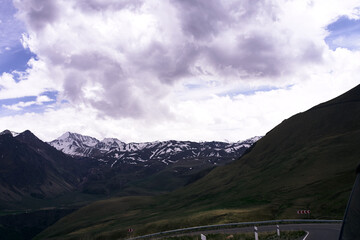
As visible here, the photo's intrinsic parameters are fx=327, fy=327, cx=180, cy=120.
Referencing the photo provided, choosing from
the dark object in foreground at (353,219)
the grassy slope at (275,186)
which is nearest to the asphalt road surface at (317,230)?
the grassy slope at (275,186)

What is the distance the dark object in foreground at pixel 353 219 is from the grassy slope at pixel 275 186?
182ft

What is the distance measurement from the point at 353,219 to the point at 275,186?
109m

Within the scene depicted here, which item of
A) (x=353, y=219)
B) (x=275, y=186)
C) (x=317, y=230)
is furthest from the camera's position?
(x=275, y=186)

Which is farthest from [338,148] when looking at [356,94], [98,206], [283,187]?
[98,206]

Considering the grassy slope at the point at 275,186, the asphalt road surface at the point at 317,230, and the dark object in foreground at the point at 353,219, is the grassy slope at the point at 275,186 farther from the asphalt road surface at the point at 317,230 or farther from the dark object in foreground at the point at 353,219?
the dark object in foreground at the point at 353,219

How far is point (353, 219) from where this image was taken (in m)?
7.02

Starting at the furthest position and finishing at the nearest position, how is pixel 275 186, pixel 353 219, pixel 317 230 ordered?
pixel 275 186 < pixel 317 230 < pixel 353 219

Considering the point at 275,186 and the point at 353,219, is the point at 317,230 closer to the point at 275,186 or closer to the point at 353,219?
the point at 353,219

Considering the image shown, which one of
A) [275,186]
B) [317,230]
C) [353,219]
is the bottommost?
[275,186]

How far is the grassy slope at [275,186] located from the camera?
71000 mm

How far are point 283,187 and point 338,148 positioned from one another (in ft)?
96.5

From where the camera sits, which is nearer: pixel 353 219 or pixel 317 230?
pixel 353 219

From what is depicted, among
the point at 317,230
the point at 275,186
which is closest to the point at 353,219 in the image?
the point at 317,230

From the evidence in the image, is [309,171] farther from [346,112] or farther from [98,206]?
[98,206]
